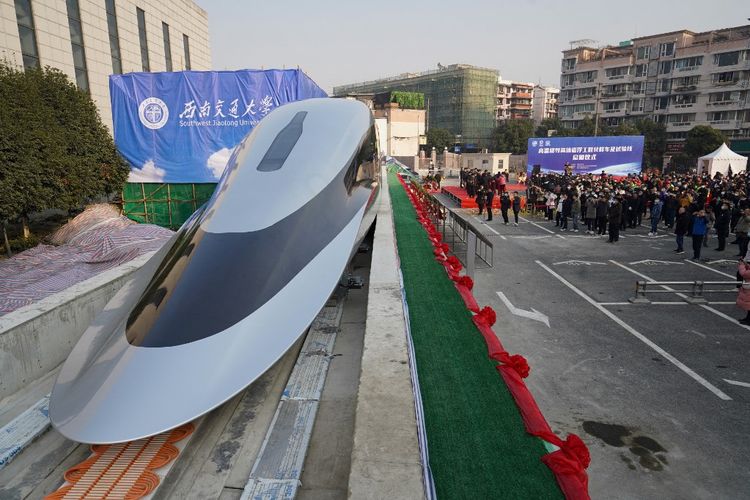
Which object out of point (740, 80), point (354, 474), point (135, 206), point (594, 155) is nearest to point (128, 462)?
point (354, 474)

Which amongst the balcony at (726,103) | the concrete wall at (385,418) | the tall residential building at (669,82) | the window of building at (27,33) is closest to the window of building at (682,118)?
the tall residential building at (669,82)

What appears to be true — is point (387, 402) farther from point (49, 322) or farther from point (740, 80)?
point (740, 80)

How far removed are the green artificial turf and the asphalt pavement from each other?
1670 mm

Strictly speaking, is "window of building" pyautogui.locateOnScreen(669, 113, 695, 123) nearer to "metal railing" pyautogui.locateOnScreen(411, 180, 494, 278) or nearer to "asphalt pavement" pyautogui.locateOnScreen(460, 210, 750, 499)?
"metal railing" pyautogui.locateOnScreen(411, 180, 494, 278)

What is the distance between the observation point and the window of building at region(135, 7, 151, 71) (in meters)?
34.0

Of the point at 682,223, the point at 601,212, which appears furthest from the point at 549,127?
the point at 682,223

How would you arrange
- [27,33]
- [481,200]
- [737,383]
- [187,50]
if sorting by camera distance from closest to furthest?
[737,383] < [27,33] < [481,200] < [187,50]

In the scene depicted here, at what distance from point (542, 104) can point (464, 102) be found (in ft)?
106

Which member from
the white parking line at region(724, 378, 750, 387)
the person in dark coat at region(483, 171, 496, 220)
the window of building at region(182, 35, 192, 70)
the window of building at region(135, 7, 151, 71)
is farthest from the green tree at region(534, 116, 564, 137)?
the white parking line at region(724, 378, 750, 387)

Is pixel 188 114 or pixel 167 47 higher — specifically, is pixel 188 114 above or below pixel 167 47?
below

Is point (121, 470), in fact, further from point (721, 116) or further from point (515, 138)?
point (515, 138)

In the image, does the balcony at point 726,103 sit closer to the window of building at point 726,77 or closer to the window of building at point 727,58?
the window of building at point 726,77

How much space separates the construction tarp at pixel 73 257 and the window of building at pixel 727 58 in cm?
7752

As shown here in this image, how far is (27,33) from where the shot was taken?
79.1ft
